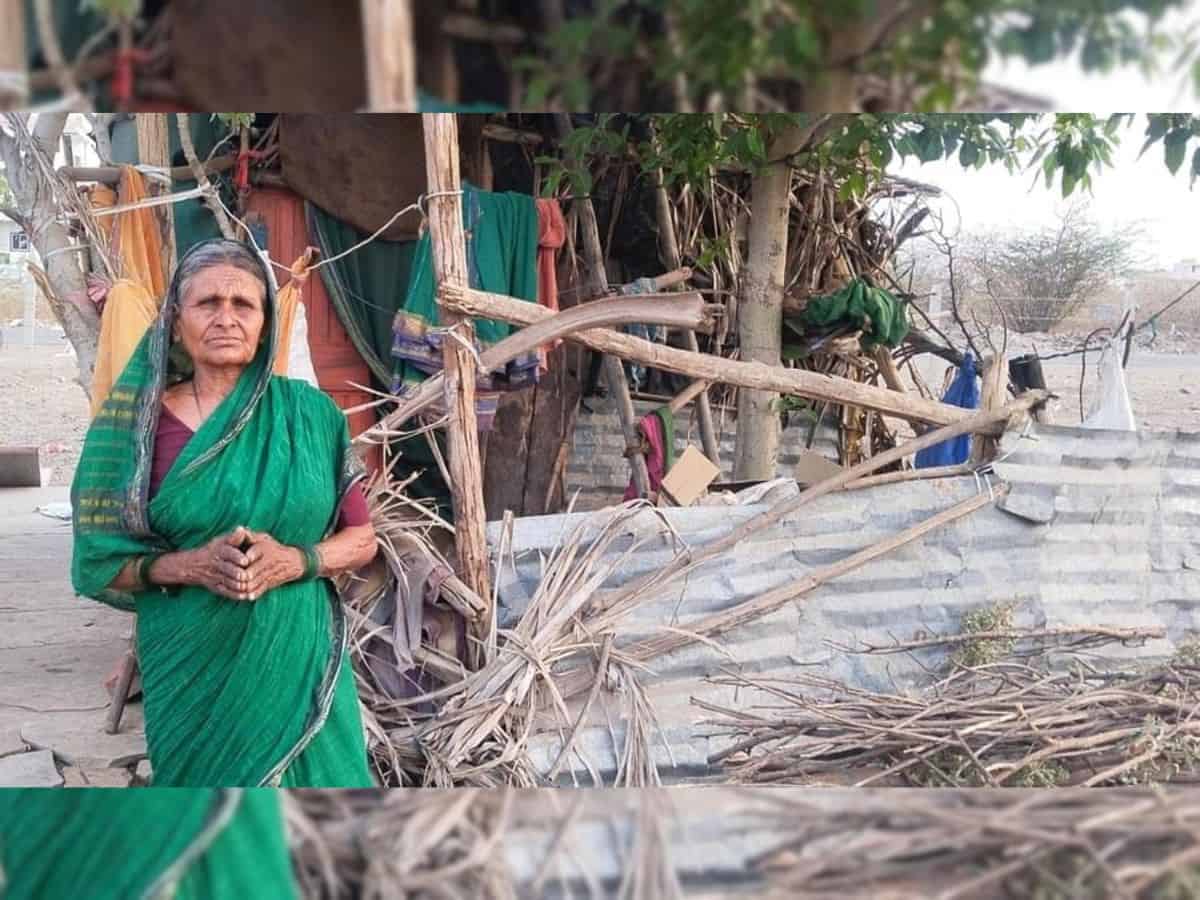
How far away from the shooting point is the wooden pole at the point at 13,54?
0.90 meters

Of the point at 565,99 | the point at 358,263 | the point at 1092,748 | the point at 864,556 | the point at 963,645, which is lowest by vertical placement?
the point at 1092,748

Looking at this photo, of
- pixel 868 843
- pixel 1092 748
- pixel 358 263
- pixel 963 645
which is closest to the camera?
pixel 868 843

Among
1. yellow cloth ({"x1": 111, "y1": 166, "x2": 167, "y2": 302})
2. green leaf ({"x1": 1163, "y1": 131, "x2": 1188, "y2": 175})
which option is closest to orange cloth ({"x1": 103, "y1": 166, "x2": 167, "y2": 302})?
yellow cloth ({"x1": 111, "y1": 166, "x2": 167, "y2": 302})

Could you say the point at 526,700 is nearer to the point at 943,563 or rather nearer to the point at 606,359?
the point at 943,563

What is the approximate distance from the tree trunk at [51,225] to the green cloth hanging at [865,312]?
1.70 meters

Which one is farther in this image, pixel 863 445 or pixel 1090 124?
pixel 863 445

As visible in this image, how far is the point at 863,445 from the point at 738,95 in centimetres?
211

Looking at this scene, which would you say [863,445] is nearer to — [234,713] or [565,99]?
[234,713]

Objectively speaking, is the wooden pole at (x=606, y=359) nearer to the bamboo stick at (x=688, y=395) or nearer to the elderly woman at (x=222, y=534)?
the bamboo stick at (x=688, y=395)

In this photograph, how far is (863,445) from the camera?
9.67 ft

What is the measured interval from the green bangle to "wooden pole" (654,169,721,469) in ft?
3.81

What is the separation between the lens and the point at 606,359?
3.01 meters

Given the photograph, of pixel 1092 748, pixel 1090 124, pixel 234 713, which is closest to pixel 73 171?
pixel 234 713

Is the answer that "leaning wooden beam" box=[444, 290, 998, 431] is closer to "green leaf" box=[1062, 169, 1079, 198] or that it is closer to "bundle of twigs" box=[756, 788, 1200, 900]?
"green leaf" box=[1062, 169, 1079, 198]
